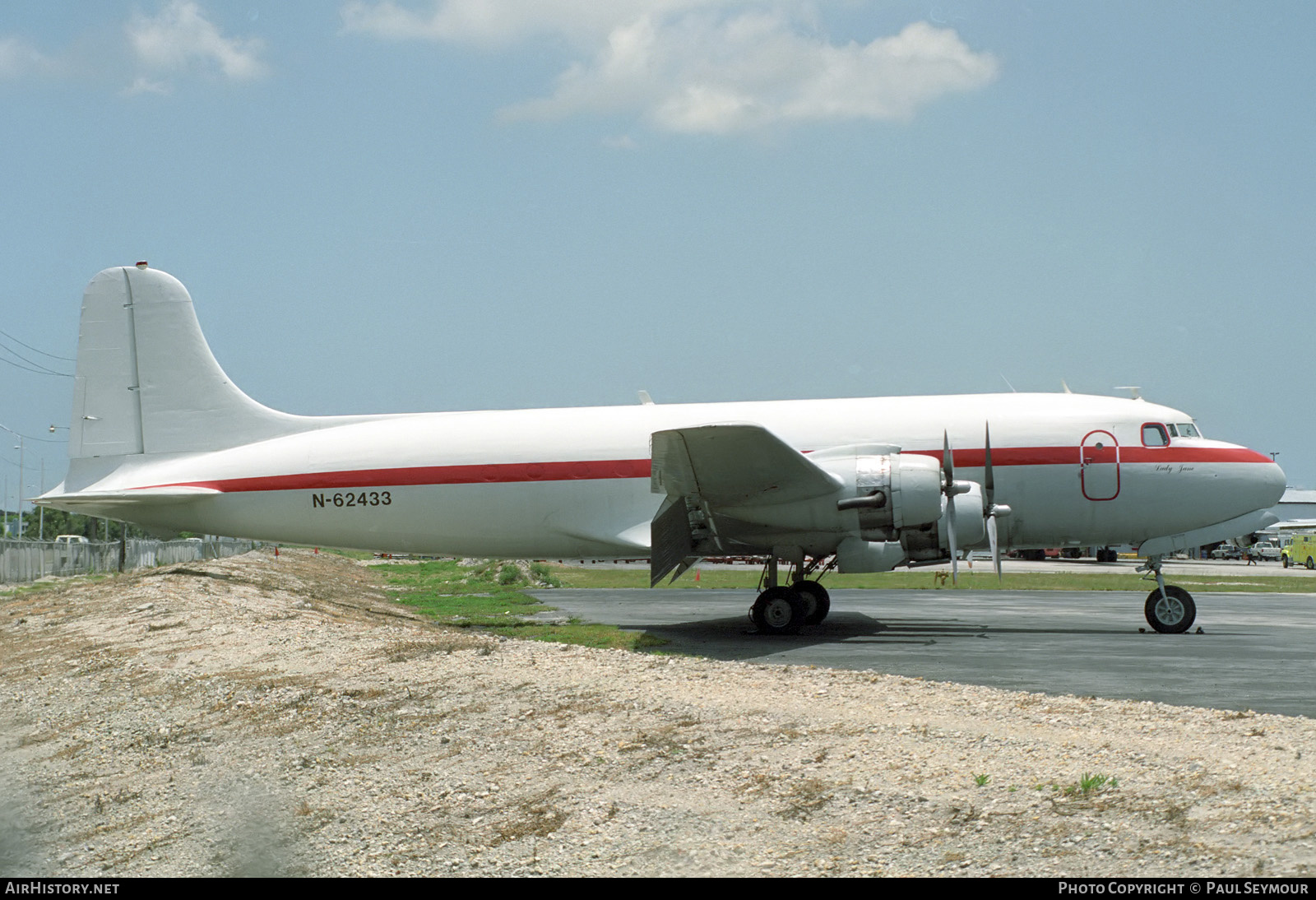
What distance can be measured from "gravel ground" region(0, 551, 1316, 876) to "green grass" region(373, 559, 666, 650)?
165 inches

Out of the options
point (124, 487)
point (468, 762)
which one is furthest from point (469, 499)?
point (468, 762)

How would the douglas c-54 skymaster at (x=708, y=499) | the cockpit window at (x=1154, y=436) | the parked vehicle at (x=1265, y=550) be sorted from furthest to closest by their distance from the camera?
the parked vehicle at (x=1265, y=550), the cockpit window at (x=1154, y=436), the douglas c-54 skymaster at (x=708, y=499)

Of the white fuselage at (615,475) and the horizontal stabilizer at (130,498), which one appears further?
the horizontal stabilizer at (130,498)

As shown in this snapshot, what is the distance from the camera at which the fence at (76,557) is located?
33344mm

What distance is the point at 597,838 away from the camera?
6762 millimetres

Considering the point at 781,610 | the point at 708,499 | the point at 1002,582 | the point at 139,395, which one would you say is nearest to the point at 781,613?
the point at 781,610

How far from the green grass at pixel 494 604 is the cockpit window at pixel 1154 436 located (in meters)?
9.69

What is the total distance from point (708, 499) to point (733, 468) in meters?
0.96

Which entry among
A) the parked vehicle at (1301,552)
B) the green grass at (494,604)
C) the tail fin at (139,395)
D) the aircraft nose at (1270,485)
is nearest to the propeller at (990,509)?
the aircraft nose at (1270,485)

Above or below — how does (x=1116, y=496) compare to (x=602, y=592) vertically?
above

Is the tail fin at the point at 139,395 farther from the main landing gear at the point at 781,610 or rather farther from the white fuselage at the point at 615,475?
the main landing gear at the point at 781,610

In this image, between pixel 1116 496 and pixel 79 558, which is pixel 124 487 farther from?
pixel 79 558

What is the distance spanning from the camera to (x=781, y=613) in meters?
18.2

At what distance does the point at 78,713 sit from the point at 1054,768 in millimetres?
10172
